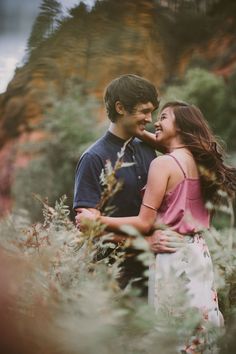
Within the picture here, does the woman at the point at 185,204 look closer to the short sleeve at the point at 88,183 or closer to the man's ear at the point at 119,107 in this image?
the short sleeve at the point at 88,183

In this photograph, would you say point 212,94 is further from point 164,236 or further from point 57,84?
point 164,236

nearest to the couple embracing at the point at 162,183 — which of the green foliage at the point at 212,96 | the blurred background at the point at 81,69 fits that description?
the blurred background at the point at 81,69

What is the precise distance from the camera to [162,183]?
1.44 metres

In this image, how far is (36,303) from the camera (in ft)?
3.30

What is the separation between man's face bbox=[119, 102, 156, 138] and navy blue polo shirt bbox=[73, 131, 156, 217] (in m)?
0.05

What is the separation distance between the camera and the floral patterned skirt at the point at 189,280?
1.34 meters

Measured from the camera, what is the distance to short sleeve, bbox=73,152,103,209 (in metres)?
1.53

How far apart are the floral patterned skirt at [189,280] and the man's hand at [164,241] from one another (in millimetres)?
14

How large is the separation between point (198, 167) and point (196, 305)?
1.28 ft

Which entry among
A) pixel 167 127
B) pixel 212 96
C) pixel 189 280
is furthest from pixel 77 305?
pixel 212 96

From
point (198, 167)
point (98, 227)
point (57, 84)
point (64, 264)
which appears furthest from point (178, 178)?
point (57, 84)

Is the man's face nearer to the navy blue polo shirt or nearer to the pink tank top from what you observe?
the navy blue polo shirt

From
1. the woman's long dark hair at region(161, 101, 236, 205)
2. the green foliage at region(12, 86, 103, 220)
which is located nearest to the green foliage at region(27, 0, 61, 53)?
the green foliage at region(12, 86, 103, 220)

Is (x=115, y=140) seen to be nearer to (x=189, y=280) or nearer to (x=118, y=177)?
(x=118, y=177)
